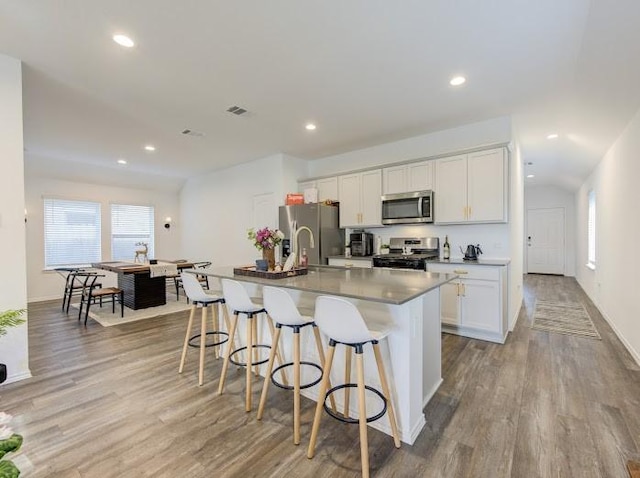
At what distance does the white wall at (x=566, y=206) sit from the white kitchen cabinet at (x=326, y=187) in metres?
7.46

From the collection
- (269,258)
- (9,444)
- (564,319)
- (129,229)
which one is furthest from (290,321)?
(129,229)

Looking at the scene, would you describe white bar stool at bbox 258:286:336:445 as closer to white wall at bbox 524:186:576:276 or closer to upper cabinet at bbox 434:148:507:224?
upper cabinet at bbox 434:148:507:224

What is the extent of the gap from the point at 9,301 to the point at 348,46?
3542mm

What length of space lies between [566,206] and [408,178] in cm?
724

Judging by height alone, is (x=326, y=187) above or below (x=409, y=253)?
above

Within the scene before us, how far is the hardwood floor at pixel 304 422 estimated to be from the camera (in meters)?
1.77

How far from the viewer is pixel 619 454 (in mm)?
1840

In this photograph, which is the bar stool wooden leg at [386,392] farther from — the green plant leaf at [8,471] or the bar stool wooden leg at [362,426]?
the green plant leaf at [8,471]

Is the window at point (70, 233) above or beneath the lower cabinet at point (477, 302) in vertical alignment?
above

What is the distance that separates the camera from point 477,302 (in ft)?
12.3

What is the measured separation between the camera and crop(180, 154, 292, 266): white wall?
5.77m

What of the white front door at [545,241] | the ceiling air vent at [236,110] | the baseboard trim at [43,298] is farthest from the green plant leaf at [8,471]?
the white front door at [545,241]

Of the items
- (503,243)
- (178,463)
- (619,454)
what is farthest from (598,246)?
(178,463)

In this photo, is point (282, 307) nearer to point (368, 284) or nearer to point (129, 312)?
point (368, 284)
